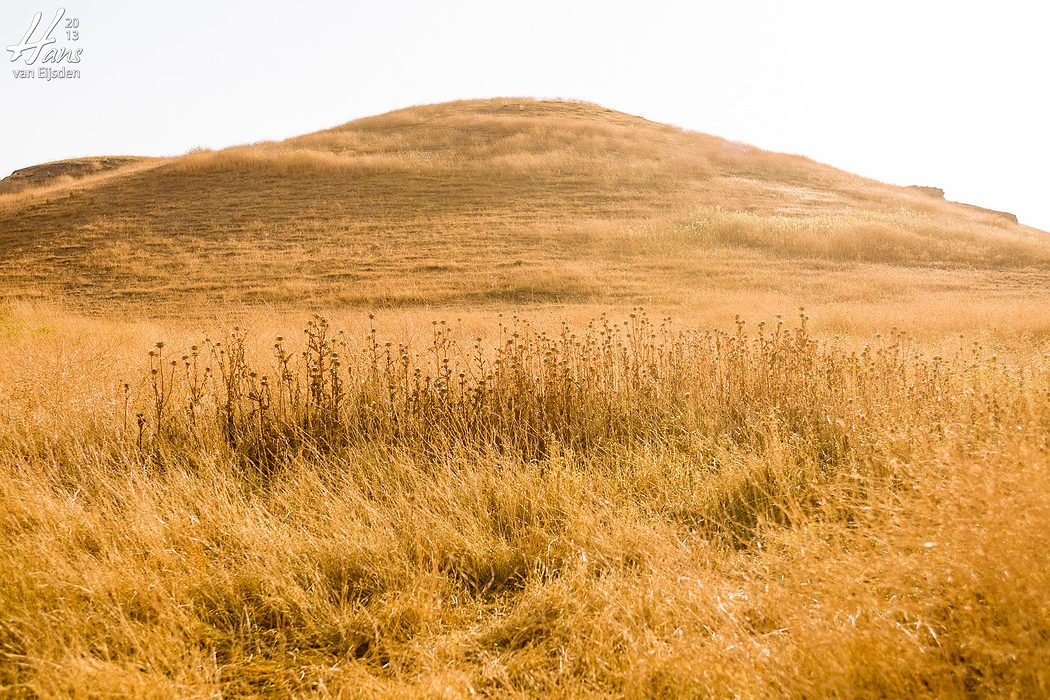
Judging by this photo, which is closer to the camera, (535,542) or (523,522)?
(535,542)

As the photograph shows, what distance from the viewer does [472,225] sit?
27.5m

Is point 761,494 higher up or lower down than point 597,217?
lower down

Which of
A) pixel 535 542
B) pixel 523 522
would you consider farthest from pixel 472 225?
pixel 535 542

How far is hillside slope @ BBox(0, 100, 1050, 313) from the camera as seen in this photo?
2138cm

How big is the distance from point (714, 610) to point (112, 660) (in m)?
2.69

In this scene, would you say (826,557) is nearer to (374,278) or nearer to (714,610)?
(714,610)

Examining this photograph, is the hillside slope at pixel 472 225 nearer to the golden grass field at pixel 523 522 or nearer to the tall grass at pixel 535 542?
the golden grass field at pixel 523 522

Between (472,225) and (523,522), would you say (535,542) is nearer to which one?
(523,522)

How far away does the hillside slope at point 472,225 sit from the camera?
21.4 meters

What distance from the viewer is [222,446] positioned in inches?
225

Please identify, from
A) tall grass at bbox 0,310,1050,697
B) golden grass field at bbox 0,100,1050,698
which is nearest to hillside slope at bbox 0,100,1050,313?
golden grass field at bbox 0,100,1050,698

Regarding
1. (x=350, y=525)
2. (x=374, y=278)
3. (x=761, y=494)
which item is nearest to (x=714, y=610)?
(x=761, y=494)

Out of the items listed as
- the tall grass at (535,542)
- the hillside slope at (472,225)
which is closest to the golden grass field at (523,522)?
the tall grass at (535,542)

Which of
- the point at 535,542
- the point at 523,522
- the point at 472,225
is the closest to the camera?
the point at 535,542
